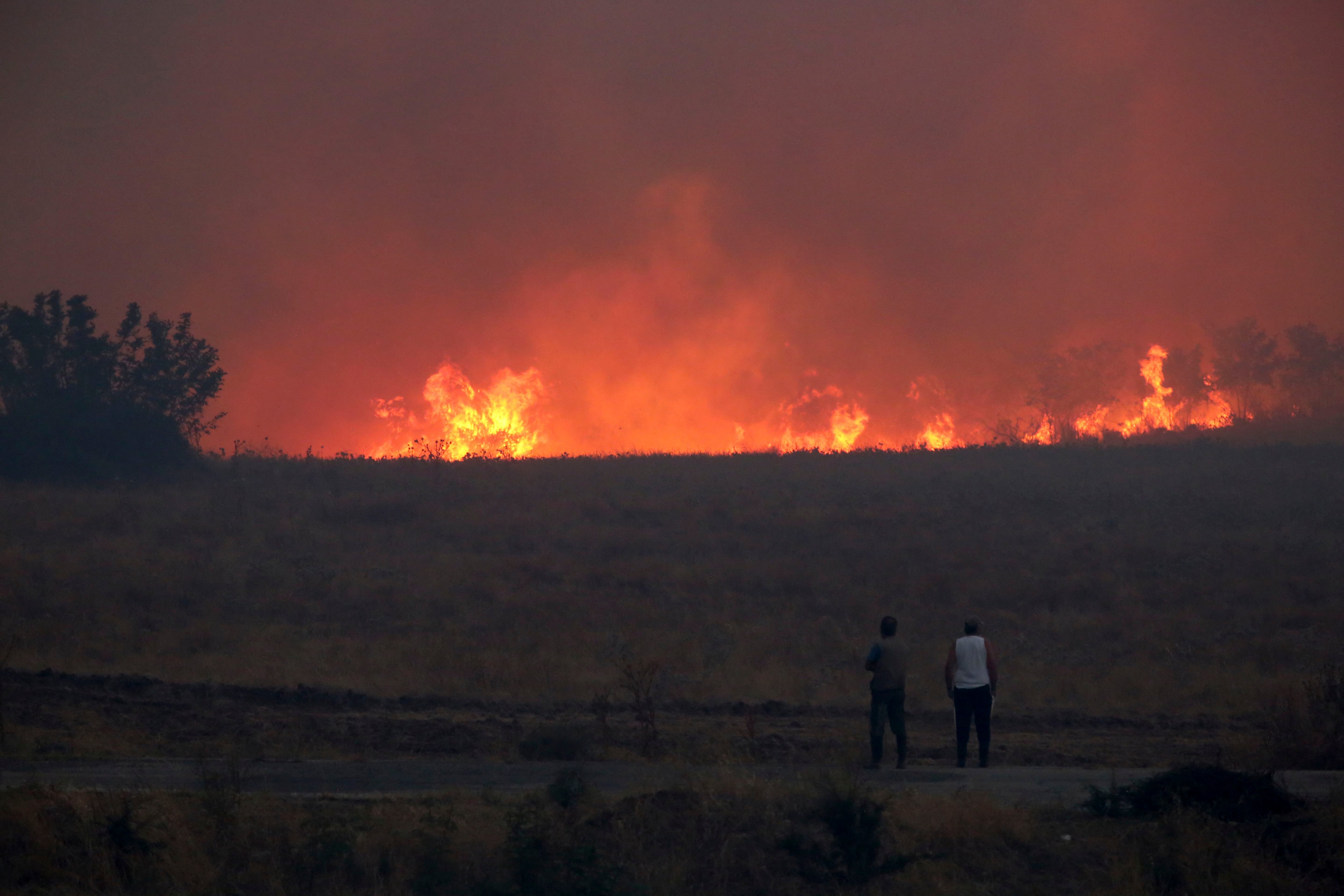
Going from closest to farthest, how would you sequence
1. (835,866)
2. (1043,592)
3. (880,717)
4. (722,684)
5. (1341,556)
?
(835,866), (880,717), (722,684), (1043,592), (1341,556)

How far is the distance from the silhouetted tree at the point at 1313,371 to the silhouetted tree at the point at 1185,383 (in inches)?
183

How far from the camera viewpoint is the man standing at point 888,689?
12.5 m

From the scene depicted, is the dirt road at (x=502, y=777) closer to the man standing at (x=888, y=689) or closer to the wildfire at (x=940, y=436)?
the man standing at (x=888, y=689)

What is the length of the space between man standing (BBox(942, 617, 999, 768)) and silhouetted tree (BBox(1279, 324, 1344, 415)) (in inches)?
2379

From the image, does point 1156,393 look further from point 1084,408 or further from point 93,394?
point 93,394

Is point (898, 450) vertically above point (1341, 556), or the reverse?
point (898, 450)

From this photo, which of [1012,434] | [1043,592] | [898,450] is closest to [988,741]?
[1043,592]

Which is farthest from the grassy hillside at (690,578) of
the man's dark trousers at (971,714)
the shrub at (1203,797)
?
the shrub at (1203,797)

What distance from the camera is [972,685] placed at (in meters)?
12.7

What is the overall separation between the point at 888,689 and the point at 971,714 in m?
1.28

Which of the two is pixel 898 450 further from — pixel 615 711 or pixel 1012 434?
pixel 615 711

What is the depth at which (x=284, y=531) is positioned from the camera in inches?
1139

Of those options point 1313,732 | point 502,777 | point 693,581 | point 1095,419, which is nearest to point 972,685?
point 1313,732

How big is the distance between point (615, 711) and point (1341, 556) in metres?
19.7
